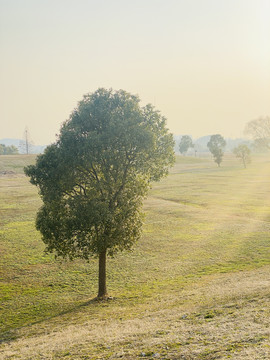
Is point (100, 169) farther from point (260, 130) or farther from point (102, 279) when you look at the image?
point (260, 130)

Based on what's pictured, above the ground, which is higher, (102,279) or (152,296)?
(102,279)

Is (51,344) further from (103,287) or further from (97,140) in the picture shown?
(97,140)

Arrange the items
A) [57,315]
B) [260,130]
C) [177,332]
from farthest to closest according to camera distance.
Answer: [260,130], [57,315], [177,332]

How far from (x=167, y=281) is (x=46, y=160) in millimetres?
16271

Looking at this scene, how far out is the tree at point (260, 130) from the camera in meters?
182

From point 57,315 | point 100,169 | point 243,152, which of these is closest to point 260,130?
point 243,152

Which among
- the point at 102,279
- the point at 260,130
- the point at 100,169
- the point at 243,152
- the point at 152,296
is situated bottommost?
the point at 152,296

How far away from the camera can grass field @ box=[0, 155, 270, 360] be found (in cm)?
1426

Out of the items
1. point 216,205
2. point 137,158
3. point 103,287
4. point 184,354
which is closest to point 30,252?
point 103,287

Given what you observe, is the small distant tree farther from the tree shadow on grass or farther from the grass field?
the tree shadow on grass

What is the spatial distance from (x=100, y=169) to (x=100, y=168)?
0.23 meters

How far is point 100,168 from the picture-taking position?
25.4 meters

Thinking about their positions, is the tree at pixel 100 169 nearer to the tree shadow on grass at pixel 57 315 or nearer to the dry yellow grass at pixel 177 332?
the tree shadow on grass at pixel 57 315

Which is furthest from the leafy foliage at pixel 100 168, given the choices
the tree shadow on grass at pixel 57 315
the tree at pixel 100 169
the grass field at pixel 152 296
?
the grass field at pixel 152 296
